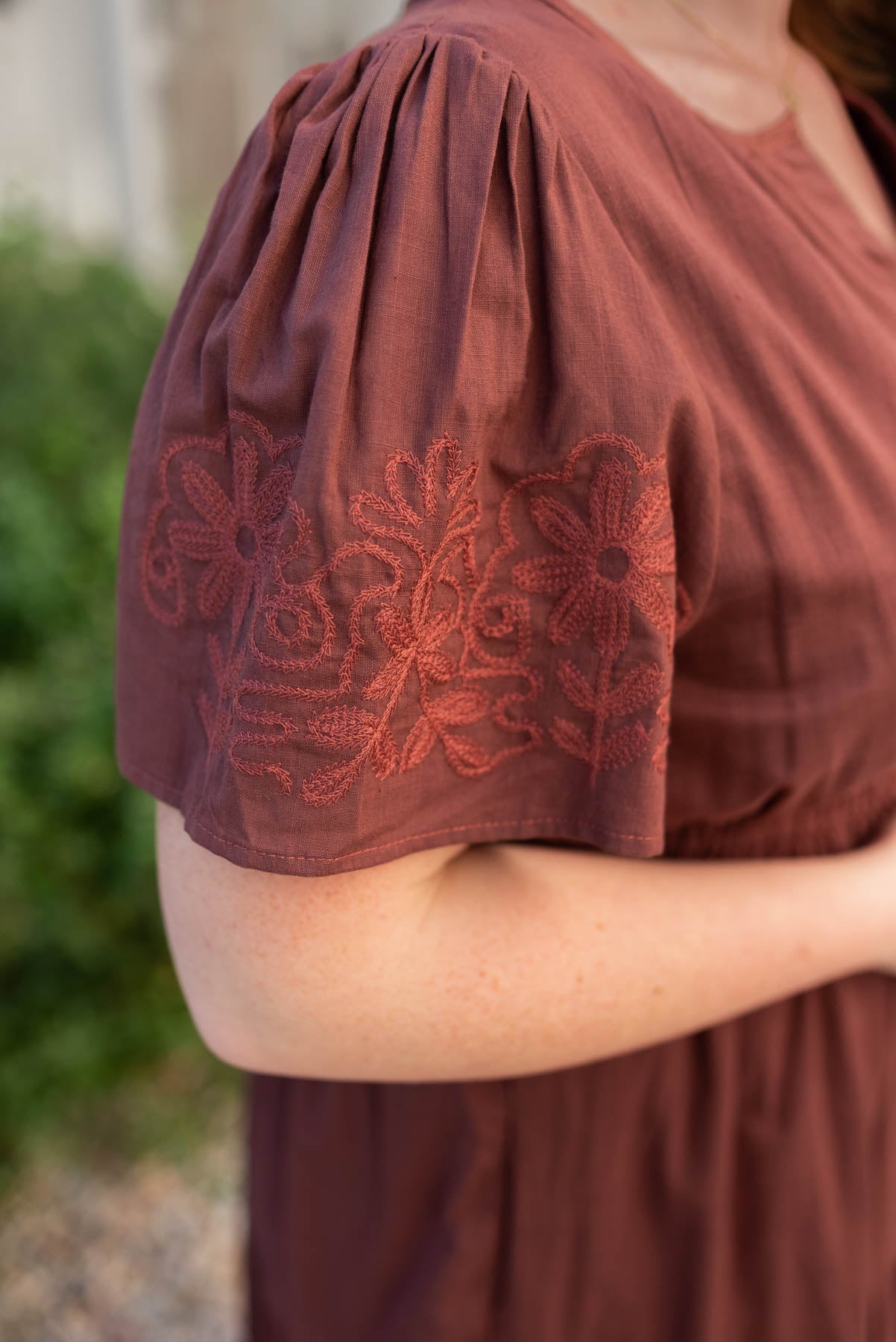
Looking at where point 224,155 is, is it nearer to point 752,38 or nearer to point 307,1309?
point 752,38

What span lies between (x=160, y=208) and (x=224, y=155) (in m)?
0.40

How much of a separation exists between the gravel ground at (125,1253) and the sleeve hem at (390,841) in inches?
71.4

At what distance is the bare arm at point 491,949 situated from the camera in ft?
2.04

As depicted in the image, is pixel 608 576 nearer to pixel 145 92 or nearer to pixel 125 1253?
pixel 125 1253

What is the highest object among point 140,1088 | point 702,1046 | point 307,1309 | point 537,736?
point 537,736

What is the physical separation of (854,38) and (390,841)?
106 cm

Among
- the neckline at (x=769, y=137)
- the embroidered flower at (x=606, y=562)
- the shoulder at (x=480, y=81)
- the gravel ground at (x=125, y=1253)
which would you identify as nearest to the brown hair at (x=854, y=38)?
the neckline at (x=769, y=137)

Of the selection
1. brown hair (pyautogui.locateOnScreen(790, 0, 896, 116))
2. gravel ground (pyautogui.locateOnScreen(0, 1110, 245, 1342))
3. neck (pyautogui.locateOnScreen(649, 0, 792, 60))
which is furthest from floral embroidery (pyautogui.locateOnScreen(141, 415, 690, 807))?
gravel ground (pyautogui.locateOnScreen(0, 1110, 245, 1342))

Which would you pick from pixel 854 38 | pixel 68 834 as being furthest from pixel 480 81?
pixel 68 834

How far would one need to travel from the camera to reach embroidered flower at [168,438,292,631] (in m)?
0.56

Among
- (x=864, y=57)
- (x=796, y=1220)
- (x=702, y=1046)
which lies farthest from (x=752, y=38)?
(x=796, y=1220)

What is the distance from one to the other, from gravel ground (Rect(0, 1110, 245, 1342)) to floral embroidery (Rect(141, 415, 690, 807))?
6.25 feet

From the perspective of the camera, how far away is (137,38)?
427cm

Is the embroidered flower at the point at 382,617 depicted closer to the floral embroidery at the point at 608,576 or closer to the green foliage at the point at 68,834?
the floral embroidery at the point at 608,576
